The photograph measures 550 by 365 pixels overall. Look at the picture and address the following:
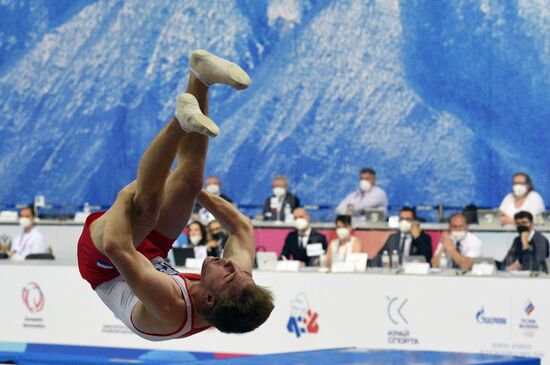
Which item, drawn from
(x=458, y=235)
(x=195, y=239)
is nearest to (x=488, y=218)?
(x=458, y=235)

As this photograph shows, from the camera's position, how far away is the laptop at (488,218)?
10.5m

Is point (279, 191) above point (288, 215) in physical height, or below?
above

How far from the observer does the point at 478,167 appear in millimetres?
13078

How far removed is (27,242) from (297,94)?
426 cm

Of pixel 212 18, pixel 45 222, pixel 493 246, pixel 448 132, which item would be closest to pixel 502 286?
pixel 493 246

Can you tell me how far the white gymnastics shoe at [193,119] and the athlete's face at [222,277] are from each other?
1.95 feet

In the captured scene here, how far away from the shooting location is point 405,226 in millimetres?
9984

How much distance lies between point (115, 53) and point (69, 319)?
5883mm

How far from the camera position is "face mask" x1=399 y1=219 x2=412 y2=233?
32.7 ft

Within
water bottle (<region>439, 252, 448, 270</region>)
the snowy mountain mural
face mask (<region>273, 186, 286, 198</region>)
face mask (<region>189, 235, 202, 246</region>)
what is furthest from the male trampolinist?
the snowy mountain mural

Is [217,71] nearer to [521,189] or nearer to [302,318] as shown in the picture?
[302,318]

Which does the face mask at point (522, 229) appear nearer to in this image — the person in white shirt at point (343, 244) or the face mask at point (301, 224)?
the person in white shirt at point (343, 244)

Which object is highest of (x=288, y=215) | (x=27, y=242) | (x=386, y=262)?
(x=288, y=215)

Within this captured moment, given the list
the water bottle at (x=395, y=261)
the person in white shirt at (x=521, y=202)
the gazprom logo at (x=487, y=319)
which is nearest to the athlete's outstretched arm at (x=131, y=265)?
the gazprom logo at (x=487, y=319)
